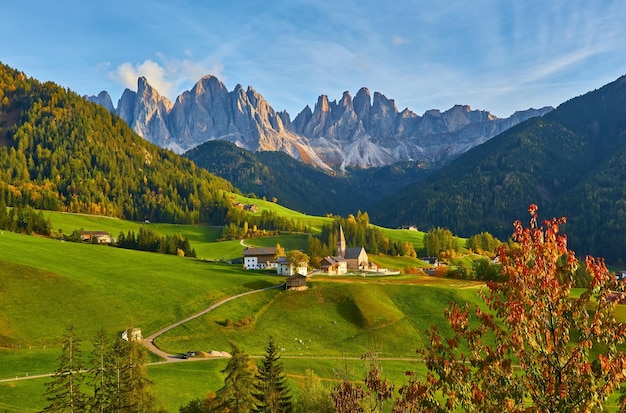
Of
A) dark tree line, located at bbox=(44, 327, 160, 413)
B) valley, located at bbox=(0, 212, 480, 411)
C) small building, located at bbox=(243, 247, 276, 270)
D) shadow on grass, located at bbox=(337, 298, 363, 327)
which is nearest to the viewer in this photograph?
dark tree line, located at bbox=(44, 327, 160, 413)

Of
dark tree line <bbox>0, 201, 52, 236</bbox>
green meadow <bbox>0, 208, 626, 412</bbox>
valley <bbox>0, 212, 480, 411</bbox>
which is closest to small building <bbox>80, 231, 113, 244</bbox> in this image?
dark tree line <bbox>0, 201, 52, 236</bbox>

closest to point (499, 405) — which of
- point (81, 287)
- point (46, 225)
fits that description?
point (81, 287)

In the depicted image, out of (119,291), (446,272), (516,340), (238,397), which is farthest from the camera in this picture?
(446,272)

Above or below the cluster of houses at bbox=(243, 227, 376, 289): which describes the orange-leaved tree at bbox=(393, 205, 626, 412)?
above

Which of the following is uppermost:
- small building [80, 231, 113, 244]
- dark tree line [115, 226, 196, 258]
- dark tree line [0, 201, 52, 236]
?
dark tree line [0, 201, 52, 236]

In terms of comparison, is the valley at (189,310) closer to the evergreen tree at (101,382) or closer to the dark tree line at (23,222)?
the evergreen tree at (101,382)

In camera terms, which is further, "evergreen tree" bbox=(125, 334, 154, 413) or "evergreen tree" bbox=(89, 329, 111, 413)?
"evergreen tree" bbox=(125, 334, 154, 413)

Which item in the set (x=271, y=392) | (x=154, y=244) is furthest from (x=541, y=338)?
(x=154, y=244)

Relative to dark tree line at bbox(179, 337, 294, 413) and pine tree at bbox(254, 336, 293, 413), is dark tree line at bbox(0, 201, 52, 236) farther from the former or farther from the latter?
pine tree at bbox(254, 336, 293, 413)

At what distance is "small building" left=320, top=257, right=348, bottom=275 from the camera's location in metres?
141

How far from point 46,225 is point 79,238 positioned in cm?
1552

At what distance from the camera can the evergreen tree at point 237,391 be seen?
138 ft

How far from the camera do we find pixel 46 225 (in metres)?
156

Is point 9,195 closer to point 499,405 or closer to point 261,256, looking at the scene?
point 261,256
